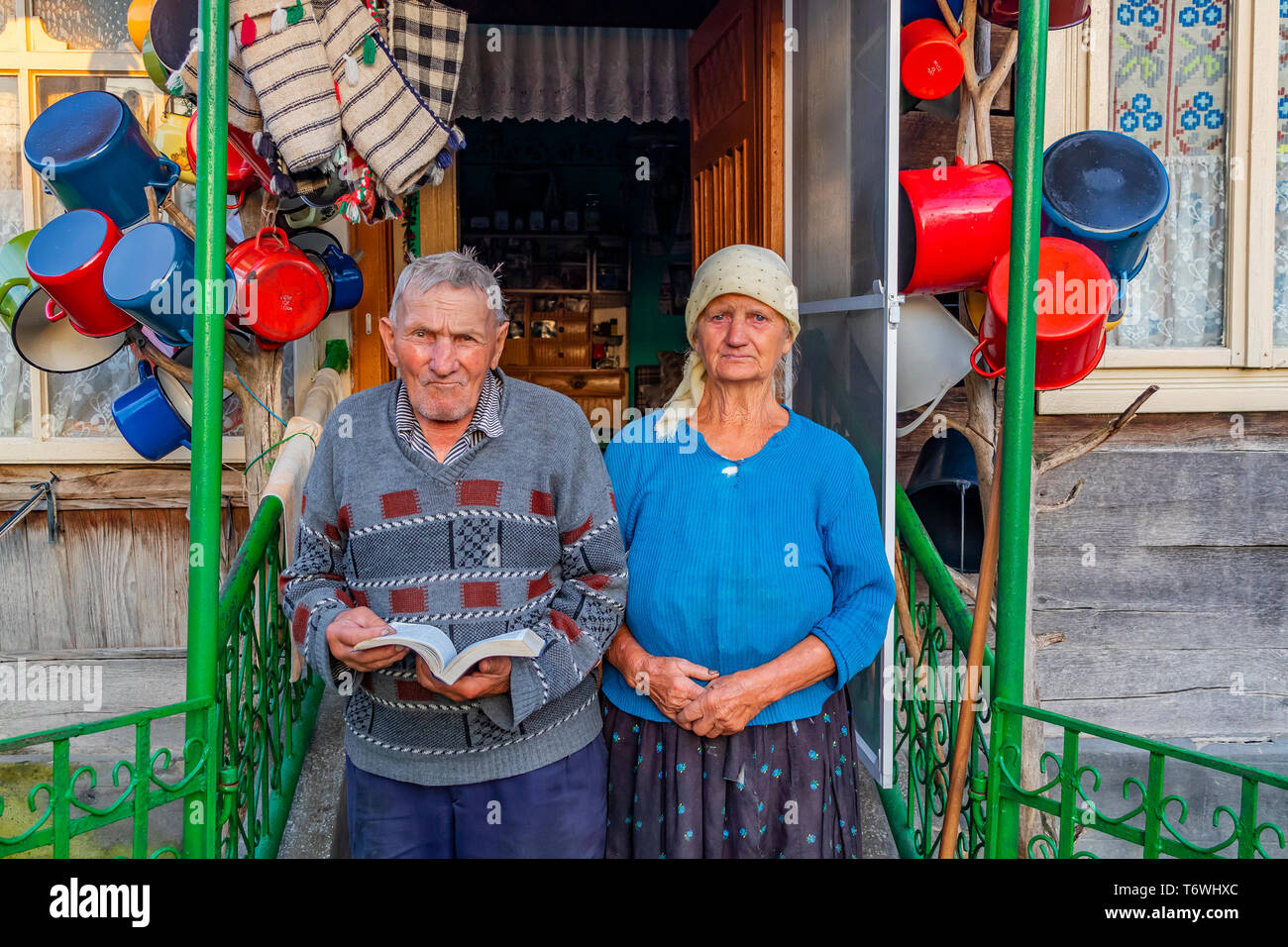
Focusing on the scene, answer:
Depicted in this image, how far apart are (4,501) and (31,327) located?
0.88 meters

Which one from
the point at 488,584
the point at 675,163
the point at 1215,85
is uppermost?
the point at 675,163

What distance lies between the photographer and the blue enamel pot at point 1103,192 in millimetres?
2756

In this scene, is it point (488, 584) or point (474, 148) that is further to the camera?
point (474, 148)

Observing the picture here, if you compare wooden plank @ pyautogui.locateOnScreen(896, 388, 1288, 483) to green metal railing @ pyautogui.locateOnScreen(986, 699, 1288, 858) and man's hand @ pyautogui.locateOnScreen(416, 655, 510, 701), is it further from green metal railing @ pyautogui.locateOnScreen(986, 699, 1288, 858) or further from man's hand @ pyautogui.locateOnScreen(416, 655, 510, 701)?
man's hand @ pyautogui.locateOnScreen(416, 655, 510, 701)

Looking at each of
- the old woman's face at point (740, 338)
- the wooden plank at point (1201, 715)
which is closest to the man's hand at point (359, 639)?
the old woman's face at point (740, 338)

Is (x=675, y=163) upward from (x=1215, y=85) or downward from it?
upward

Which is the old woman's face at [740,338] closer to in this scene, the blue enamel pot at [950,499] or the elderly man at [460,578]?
the elderly man at [460,578]

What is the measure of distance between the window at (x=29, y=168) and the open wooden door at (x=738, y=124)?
2035mm

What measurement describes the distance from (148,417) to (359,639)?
1.93m
